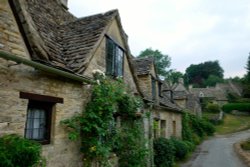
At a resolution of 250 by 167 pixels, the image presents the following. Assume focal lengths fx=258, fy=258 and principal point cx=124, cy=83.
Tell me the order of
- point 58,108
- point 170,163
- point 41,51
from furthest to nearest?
point 170,163 → point 58,108 → point 41,51

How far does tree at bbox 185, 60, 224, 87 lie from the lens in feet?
327

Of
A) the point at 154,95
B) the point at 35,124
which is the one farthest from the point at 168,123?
the point at 35,124

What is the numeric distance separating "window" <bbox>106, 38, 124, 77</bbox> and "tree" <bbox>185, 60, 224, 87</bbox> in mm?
90661

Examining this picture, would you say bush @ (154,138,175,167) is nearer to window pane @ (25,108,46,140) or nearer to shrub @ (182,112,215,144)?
window pane @ (25,108,46,140)

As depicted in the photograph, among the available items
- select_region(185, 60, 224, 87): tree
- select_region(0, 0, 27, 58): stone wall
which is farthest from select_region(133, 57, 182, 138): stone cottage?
select_region(185, 60, 224, 87): tree

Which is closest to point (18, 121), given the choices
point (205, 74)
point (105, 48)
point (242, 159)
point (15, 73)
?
point (15, 73)

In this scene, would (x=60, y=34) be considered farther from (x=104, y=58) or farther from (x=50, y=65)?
(x=50, y=65)

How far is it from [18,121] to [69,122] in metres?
1.66

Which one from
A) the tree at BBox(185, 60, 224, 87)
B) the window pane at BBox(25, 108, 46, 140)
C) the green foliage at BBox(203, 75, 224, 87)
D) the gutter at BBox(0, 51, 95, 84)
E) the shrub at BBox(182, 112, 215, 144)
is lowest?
the shrub at BBox(182, 112, 215, 144)

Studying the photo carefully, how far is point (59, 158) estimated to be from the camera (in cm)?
674

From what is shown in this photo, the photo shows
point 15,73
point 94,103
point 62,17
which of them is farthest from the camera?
point 62,17

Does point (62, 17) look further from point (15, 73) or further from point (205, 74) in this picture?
point (205, 74)

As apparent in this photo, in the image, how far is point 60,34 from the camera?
386 inches

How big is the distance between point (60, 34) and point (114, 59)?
235 cm
